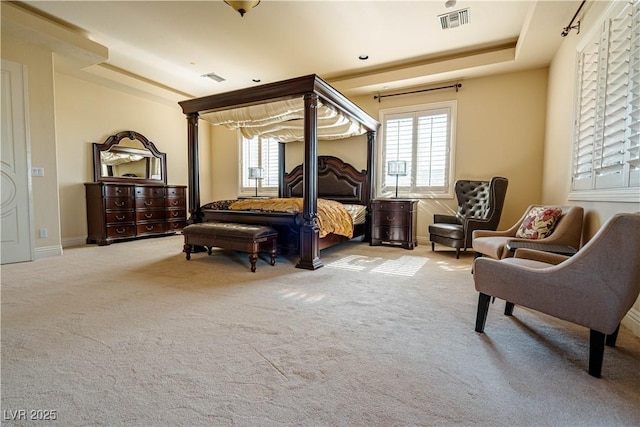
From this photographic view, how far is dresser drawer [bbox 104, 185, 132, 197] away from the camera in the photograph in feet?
16.1

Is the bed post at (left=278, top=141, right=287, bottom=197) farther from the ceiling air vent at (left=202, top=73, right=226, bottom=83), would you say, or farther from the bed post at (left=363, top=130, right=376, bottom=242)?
the bed post at (left=363, top=130, right=376, bottom=242)

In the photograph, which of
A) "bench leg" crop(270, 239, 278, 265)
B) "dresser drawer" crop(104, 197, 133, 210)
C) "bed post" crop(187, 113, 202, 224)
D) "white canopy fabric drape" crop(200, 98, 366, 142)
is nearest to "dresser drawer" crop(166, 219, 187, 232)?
"dresser drawer" crop(104, 197, 133, 210)

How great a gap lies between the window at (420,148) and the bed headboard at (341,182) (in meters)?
0.36

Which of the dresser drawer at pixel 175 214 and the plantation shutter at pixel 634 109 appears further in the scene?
the dresser drawer at pixel 175 214

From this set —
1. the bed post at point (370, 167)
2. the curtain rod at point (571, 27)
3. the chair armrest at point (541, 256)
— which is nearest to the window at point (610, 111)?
the curtain rod at point (571, 27)

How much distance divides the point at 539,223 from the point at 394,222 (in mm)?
2077

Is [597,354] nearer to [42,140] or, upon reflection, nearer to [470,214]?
[470,214]

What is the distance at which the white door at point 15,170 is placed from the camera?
355 cm

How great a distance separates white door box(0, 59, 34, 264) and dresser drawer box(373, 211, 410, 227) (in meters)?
4.82

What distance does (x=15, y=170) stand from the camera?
3.65m

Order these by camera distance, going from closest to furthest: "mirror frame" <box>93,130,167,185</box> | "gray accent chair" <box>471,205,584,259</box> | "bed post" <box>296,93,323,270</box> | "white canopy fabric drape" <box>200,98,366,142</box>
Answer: "gray accent chair" <box>471,205,584,259</box>
"bed post" <box>296,93,323,270</box>
"white canopy fabric drape" <box>200,98,366,142</box>
"mirror frame" <box>93,130,167,185</box>

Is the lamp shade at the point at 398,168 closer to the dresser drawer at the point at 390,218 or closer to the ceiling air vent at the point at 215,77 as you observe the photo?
the dresser drawer at the point at 390,218

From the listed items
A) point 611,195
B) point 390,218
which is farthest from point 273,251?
point 611,195

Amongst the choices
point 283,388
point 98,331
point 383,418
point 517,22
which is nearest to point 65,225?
point 98,331
